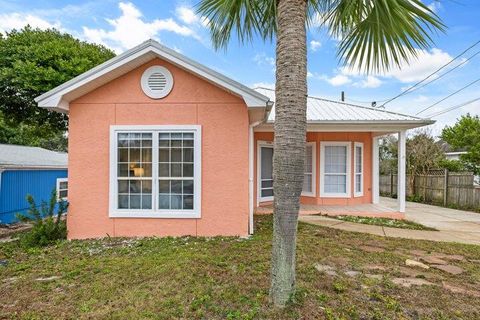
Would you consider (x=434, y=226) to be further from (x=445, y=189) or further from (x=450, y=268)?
(x=445, y=189)

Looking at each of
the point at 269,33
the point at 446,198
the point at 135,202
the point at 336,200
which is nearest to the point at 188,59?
the point at 269,33

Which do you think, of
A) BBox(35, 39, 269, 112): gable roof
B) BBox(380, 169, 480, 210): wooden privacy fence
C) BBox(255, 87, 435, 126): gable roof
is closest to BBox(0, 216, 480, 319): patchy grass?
BBox(35, 39, 269, 112): gable roof

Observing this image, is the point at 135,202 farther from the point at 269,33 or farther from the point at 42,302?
the point at 269,33

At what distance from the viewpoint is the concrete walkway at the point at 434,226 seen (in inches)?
299

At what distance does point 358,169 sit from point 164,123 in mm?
8563

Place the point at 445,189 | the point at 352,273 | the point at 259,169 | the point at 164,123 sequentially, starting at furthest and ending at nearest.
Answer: the point at 445,189 < the point at 259,169 < the point at 164,123 < the point at 352,273

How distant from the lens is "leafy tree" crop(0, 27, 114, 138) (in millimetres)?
11336

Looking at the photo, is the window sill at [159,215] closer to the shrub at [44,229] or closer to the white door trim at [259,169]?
the shrub at [44,229]

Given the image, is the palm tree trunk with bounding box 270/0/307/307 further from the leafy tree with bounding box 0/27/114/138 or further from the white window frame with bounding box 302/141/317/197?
the leafy tree with bounding box 0/27/114/138

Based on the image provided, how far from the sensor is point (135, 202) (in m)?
7.07

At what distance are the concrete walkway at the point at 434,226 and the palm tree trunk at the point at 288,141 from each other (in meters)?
5.32

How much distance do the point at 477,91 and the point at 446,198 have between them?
649cm

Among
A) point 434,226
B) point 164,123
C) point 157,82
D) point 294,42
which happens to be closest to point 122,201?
point 164,123

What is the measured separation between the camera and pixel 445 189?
542 inches
